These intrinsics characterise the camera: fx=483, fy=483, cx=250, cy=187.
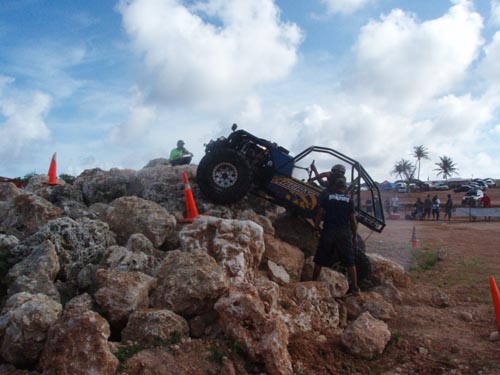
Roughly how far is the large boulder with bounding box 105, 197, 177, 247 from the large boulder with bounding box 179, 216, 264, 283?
1.84 ft

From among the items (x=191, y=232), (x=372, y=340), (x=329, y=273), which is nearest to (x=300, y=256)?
(x=329, y=273)

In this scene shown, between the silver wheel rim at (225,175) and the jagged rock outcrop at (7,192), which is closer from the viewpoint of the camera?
the silver wheel rim at (225,175)

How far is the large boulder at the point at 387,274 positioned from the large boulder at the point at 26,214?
4602 millimetres

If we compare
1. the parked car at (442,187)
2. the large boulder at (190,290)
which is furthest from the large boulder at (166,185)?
the parked car at (442,187)

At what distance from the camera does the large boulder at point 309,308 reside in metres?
4.71

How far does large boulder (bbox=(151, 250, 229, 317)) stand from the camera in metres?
4.48

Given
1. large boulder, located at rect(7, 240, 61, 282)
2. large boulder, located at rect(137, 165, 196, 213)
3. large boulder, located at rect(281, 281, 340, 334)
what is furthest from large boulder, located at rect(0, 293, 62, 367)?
large boulder, located at rect(137, 165, 196, 213)

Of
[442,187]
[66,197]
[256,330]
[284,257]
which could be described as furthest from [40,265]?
[442,187]

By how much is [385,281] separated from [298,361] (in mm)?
3100

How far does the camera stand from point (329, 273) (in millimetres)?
6242

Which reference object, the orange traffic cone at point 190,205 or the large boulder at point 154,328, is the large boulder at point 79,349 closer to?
the large boulder at point 154,328

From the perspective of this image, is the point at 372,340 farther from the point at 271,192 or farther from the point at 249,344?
the point at 271,192

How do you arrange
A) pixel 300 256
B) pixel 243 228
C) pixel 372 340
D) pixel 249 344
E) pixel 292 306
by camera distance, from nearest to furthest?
pixel 249 344
pixel 372 340
pixel 292 306
pixel 243 228
pixel 300 256

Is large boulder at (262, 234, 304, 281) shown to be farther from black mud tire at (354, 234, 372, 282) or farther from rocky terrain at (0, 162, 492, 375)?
black mud tire at (354, 234, 372, 282)
